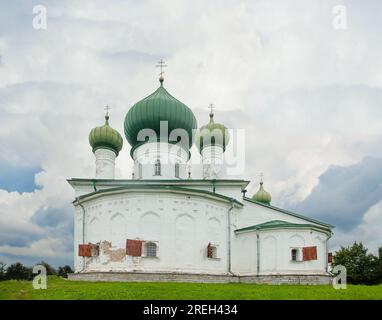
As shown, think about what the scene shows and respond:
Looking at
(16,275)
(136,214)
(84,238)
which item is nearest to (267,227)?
(136,214)

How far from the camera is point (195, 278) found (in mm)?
24172

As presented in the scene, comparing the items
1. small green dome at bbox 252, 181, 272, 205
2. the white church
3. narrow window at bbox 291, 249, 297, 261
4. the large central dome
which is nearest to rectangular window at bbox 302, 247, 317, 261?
the white church

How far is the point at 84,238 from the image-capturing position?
2600 centimetres

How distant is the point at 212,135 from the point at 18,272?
29.2 metres

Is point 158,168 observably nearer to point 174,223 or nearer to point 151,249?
point 174,223

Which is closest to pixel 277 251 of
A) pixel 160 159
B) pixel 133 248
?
pixel 133 248

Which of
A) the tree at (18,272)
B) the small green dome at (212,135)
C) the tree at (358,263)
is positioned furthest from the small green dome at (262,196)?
the tree at (18,272)

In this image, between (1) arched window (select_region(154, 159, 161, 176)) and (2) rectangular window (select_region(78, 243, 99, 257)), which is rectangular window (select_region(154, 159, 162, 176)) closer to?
(1) arched window (select_region(154, 159, 161, 176))

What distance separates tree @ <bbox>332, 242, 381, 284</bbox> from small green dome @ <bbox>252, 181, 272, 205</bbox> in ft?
33.4

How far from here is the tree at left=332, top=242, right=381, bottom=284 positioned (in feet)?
140

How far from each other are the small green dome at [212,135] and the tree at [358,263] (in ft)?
71.3

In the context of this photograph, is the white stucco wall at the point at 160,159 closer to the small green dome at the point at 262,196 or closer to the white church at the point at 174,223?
the white church at the point at 174,223

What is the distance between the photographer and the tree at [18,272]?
45.4 metres

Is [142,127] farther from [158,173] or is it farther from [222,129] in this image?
[222,129]
